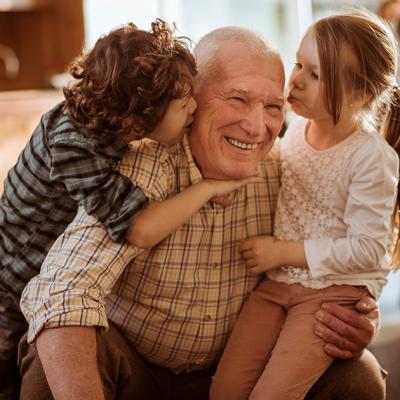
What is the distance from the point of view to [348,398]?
1733 mm

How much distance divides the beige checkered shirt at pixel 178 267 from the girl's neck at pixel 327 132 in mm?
153

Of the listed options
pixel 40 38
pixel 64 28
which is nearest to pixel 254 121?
pixel 64 28

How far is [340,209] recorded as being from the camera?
68.5 inches

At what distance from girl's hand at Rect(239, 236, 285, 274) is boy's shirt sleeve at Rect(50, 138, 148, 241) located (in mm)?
374

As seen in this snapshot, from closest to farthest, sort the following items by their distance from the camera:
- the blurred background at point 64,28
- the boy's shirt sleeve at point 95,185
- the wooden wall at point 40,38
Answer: the boy's shirt sleeve at point 95,185
the blurred background at point 64,28
the wooden wall at point 40,38

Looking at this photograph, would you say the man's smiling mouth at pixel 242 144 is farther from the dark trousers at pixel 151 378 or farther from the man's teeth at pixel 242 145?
the dark trousers at pixel 151 378

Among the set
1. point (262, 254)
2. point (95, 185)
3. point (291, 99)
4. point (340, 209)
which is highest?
point (291, 99)

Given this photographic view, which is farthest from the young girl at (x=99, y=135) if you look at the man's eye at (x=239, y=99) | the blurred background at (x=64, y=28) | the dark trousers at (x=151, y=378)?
the blurred background at (x=64, y=28)

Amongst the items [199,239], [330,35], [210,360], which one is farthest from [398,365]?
[330,35]

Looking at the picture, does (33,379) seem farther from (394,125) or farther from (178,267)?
(394,125)

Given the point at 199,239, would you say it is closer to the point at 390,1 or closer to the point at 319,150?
the point at 319,150

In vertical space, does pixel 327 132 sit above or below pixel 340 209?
above

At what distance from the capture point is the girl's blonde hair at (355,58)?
1.68 m

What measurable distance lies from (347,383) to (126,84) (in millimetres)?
927
